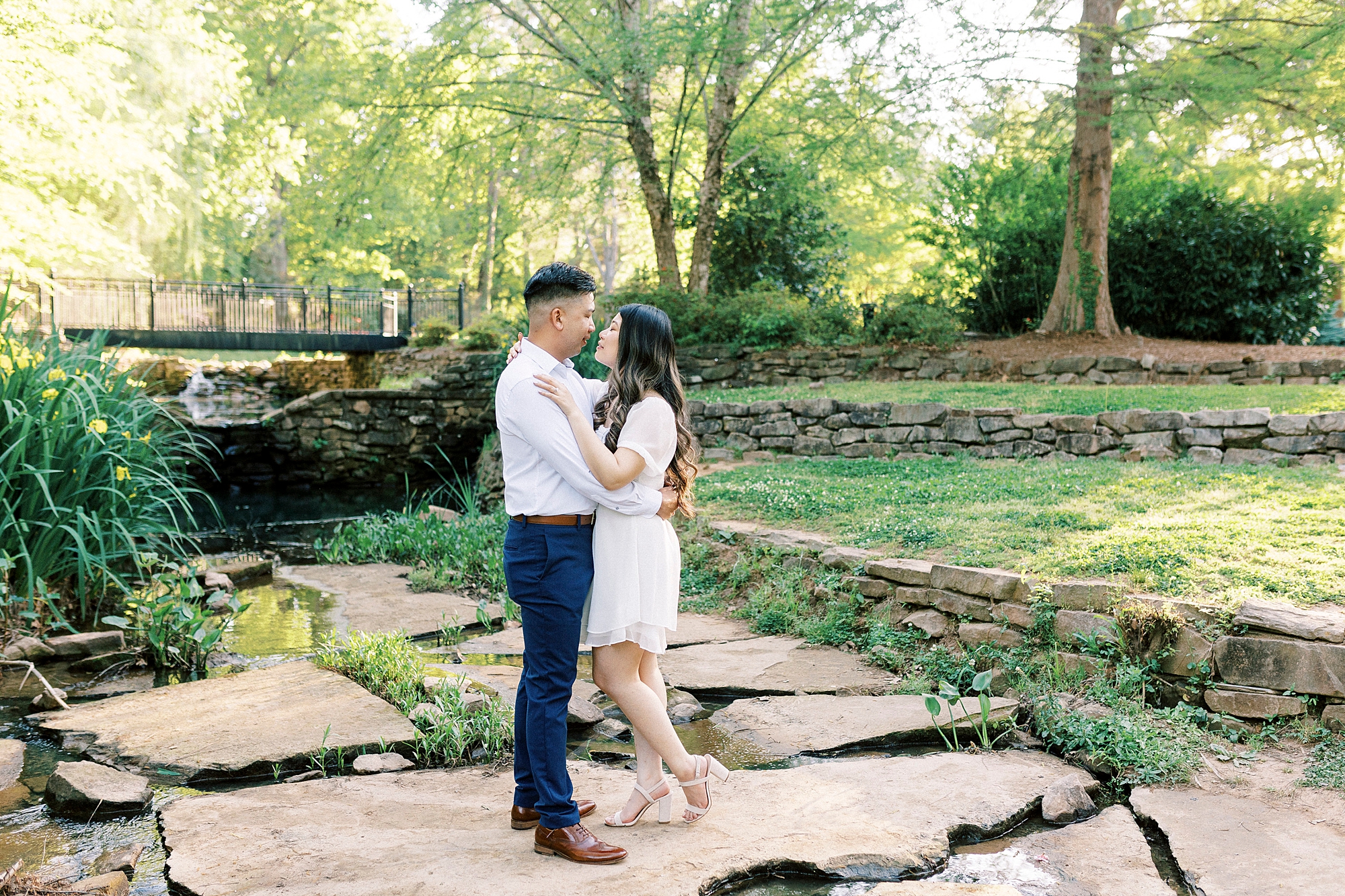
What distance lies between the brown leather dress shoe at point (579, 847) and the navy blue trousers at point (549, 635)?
2 cm

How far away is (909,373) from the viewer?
12289 millimetres

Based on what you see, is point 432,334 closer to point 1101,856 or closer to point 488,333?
point 488,333

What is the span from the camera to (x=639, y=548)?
274 centimetres

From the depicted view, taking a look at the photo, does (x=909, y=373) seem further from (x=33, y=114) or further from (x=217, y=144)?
(x=217, y=144)

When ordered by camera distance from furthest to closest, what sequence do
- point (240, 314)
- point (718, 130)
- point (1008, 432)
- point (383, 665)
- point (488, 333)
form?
Result: point (240, 314) → point (488, 333) → point (718, 130) → point (1008, 432) → point (383, 665)

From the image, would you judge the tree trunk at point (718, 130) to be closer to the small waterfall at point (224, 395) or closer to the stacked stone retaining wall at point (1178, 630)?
the small waterfall at point (224, 395)

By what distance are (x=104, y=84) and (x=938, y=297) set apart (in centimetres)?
1253

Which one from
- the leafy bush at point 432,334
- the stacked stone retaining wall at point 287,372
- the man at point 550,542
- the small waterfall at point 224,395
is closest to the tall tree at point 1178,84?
the man at point 550,542

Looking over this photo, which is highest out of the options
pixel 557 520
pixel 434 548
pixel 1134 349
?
pixel 1134 349

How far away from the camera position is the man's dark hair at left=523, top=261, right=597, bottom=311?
2.70 meters

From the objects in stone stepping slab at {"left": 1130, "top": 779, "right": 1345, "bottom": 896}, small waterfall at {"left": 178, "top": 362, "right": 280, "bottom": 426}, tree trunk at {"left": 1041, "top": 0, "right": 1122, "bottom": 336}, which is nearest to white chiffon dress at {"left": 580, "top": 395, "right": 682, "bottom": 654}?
stone stepping slab at {"left": 1130, "top": 779, "right": 1345, "bottom": 896}

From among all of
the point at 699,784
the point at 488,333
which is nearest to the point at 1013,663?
the point at 699,784

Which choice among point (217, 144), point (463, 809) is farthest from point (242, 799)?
point (217, 144)

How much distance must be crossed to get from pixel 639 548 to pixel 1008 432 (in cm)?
663
